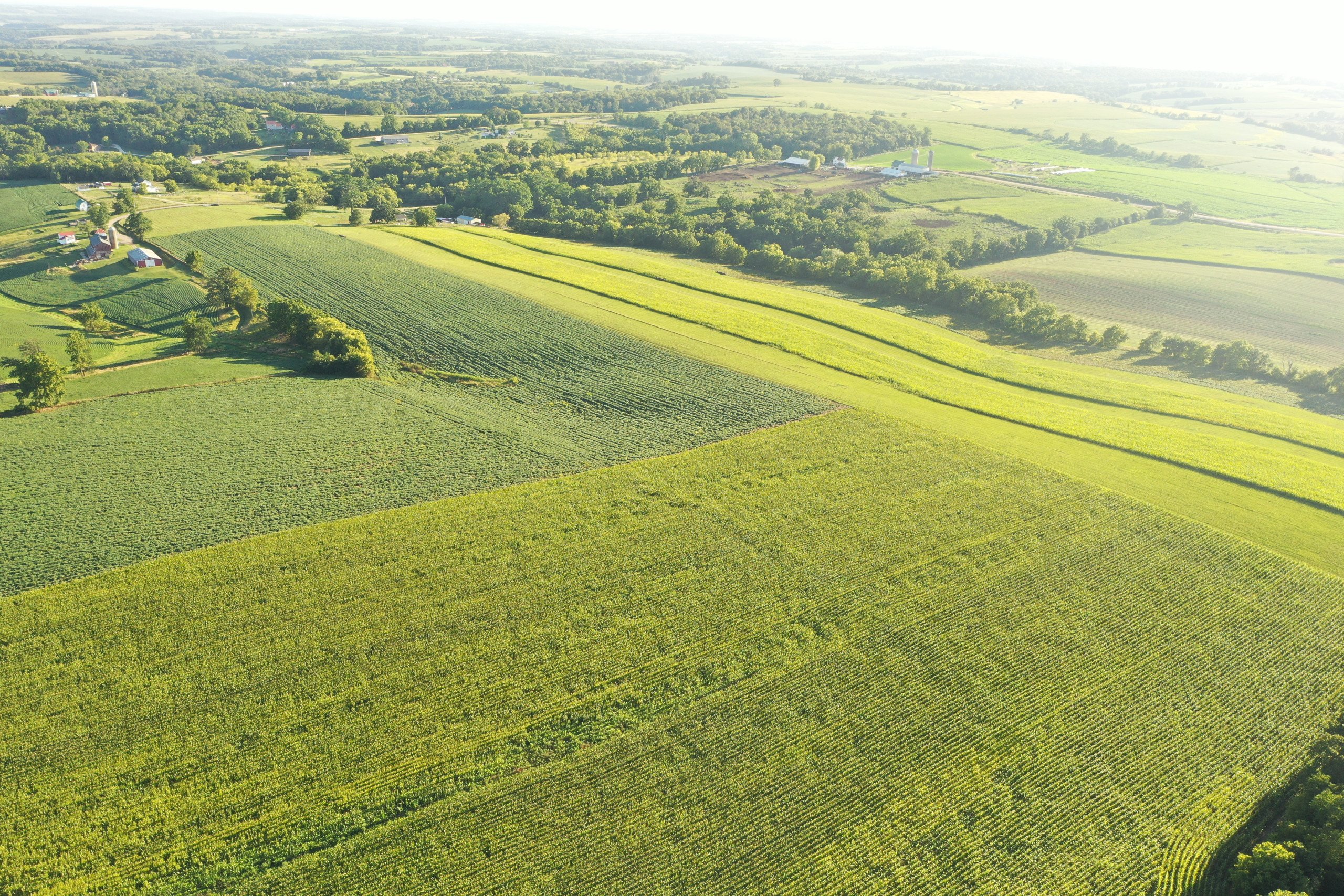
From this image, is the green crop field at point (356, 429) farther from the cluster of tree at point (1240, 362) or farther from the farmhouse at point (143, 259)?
the cluster of tree at point (1240, 362)

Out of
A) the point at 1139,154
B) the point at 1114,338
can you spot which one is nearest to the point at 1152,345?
the point at 1114,338

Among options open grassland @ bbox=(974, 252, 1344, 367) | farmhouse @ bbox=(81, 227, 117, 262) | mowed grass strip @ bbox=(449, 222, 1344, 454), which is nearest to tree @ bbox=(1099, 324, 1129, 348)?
open grassland @ bbox=(974, 252, 1344, 367)

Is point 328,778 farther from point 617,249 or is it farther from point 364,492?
point 617,249

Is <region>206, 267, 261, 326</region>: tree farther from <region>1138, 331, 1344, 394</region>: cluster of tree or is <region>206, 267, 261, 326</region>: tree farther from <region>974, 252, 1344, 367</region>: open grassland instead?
<region>974, 252, 1344, 367</region>: open grassland

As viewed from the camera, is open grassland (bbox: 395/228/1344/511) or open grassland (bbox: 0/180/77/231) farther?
open grassland (bbox: 0/180/77/231)

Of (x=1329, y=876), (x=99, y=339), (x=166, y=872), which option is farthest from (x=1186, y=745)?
(x=99, y=339)
